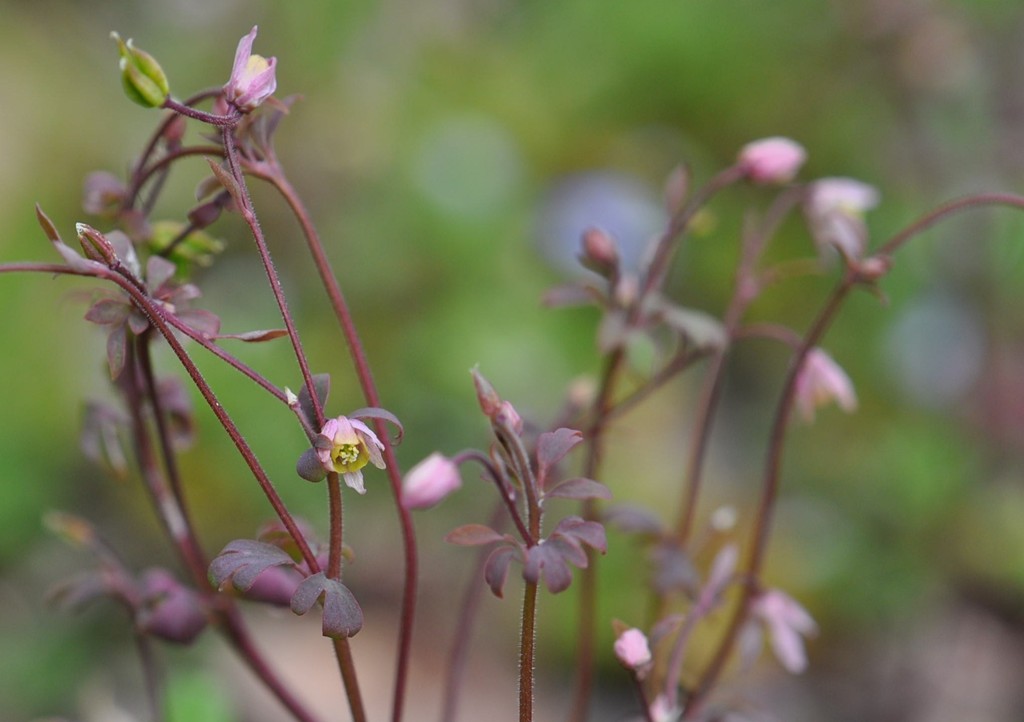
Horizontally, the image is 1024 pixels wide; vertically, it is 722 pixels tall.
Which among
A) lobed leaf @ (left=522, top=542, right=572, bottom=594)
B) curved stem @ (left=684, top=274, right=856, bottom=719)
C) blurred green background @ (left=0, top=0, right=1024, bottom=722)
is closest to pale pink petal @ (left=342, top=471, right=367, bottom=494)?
lobed leaf @ (left=522, top=542, right=572, bottom=594)

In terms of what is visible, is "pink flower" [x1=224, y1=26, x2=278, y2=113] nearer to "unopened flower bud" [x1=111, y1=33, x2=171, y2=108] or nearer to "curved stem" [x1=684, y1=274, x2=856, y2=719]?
"unopened flower bud" [x1=111, y1=33, x2=171, y2=108]

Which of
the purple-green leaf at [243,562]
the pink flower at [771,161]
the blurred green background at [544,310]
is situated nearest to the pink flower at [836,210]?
the pink flower at [771,161]

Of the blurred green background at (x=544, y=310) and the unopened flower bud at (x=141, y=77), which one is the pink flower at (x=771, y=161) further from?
the blurred green background at (x=544, y=310)

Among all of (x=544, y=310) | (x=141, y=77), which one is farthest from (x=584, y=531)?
(x=544, y=310)

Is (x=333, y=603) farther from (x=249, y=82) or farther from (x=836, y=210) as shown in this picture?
(x=836, y=210)

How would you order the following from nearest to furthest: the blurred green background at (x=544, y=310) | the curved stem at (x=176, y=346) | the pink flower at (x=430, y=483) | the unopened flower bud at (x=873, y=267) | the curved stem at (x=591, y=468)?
the curved stem at (x=176, y=346)
the pink flower at (x=430, y=483)
the unopened flower bud at (x=873, y=267)
the curved stem at (x=591, y=468)
the blurred green background at (x=544, y=310)

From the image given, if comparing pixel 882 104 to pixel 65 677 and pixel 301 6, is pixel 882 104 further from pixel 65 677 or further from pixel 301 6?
pixel 65 677

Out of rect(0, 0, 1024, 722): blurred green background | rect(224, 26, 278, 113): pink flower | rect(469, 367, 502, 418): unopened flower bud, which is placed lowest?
rect(0, 0, 1024, 722): blurred green background
